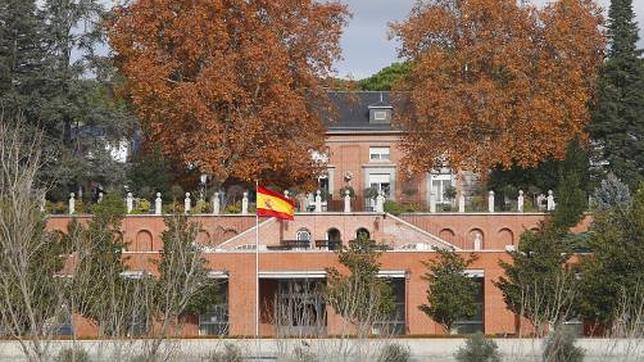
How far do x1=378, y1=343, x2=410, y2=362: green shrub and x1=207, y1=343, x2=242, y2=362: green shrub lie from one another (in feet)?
11.0

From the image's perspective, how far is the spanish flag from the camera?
56.6 m

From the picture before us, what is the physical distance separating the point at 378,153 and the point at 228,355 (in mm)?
48672

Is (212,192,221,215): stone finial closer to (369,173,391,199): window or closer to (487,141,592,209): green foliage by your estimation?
(487,141,592,209): green foliage

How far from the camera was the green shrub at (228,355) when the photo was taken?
33969 millimetres

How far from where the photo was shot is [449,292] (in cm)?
5366

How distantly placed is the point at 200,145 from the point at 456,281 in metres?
16.0

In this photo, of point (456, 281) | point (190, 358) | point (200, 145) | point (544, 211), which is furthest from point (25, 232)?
point (544, 211)

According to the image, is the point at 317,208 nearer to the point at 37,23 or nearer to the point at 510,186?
the point at 510,186

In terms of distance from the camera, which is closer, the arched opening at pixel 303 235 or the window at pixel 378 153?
the arched opening at pixel 303 235

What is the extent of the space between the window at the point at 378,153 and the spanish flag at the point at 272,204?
23.9 meters

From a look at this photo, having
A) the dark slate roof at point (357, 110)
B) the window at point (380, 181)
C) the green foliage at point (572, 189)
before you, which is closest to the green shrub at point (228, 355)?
the green foliage at point (572, 189)

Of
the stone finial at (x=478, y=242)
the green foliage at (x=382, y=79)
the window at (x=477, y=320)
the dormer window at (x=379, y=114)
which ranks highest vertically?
the green foliage at (x=382, y=79)

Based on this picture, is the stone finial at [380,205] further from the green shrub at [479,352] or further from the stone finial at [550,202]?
the green shrub at [479,352]

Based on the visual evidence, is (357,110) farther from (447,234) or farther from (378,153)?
(447,234)
